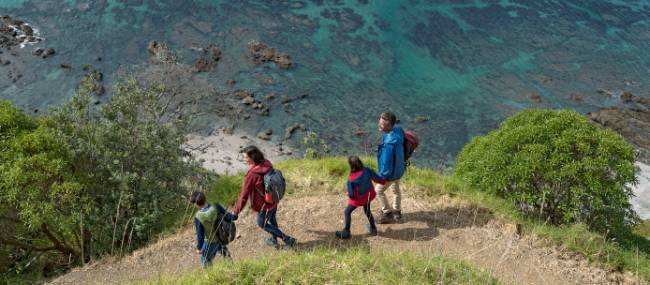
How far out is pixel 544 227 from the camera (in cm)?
1281

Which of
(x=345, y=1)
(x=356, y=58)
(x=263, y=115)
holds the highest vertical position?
(x=345, y=1)

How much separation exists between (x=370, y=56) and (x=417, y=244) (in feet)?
114

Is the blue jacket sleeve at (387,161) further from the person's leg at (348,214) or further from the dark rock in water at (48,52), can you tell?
the dark rock in water at (48,52)

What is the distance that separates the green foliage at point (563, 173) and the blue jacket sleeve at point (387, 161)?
538 centimetres

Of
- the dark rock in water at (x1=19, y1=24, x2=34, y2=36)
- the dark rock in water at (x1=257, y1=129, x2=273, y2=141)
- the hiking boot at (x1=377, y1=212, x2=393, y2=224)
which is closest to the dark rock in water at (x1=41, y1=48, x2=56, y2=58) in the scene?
the dark rock in water at (x1=19, y1=24, x2=34, y2=36)

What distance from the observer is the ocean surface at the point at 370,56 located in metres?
37.2

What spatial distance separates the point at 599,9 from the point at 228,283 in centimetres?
6216

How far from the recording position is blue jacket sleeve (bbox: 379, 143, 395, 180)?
11094 mm

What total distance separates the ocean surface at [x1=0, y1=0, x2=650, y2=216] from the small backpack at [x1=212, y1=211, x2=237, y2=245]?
24.3 metres

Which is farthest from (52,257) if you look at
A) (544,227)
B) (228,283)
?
(544,227)

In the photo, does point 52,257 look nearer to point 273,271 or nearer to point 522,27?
point 273,271

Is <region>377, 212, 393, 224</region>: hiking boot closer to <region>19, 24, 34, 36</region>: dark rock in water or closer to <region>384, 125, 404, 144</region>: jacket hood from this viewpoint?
<region>384, 125, 404, 144</region>: jacket hood

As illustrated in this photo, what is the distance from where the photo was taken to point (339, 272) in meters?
7.83

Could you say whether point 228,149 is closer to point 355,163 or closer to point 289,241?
point 289,241
